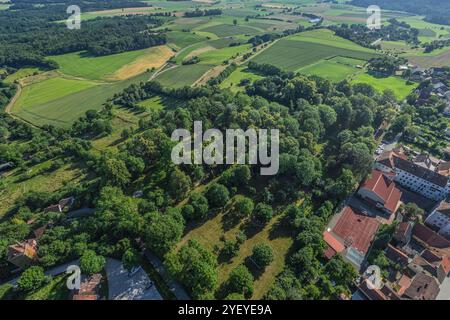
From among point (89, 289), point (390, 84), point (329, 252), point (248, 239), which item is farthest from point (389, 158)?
point (89, 289)

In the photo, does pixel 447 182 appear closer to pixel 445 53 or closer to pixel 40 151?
pixel 40 151

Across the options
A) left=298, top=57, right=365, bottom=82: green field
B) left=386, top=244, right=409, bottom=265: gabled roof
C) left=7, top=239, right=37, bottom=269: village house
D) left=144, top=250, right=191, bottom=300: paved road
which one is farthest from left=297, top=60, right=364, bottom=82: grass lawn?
left=7, top=239, right=37, bottom=269: village house

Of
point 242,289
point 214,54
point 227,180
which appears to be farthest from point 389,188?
point 214,54

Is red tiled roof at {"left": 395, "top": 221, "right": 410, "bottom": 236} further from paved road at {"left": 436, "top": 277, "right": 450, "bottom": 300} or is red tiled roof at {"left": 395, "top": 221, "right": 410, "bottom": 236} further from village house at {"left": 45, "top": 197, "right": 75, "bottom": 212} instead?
village house at {"left": 45, "top": 197, "right": 75, "bottom": 212}

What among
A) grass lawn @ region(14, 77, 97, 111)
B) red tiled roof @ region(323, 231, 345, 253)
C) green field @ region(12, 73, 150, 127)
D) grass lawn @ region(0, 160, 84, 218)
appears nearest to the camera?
red tiled roof @ region(323, 231, 345, 253)

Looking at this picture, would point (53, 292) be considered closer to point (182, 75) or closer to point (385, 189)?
point (385, 189)
